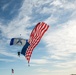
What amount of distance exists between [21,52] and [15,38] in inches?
161

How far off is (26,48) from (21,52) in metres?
1.59

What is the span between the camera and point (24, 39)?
34.7 m

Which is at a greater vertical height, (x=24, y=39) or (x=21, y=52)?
(x=24, y=39)

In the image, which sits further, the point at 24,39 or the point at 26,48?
the point at 24,39

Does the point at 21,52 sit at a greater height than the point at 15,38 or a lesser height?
lesser

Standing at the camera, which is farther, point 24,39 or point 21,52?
point 24,39

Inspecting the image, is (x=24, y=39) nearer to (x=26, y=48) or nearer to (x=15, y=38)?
(x=15, y=38)

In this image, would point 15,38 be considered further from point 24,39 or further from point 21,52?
point 21,52

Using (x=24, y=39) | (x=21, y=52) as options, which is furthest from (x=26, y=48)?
(x=24, y=39)

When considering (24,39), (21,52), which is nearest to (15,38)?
(24,39)

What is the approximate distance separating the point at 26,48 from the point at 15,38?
494cm

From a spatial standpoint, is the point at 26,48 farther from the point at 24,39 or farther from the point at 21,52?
the point at 24,39

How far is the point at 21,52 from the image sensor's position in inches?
1235

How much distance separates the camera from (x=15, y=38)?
113ft
